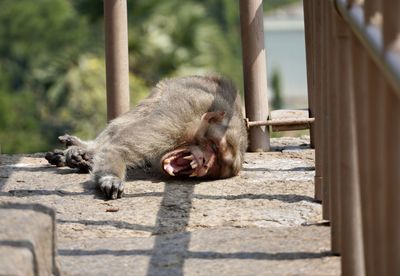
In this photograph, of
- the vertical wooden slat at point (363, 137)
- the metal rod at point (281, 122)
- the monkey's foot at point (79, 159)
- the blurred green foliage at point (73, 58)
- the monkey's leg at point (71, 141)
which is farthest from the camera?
the blurred green foliage at point (73, 58)

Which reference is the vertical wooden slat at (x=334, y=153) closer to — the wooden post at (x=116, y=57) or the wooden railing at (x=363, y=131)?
the wooden railing at (x=363, y=131)

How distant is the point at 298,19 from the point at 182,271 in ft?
145

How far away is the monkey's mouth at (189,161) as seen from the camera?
19.7 feet

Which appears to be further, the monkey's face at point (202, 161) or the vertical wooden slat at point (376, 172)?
the monkey's face at point (202, 161)

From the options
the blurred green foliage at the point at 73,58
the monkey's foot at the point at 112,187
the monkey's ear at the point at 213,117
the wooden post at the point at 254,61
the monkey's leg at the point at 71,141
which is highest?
the blurred green foliage at the point at 73,58

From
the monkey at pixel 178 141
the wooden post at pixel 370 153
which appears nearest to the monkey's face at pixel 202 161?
the monkey at pixel 178 141

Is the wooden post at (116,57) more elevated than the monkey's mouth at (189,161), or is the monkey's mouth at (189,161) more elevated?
the wooden post at (116,57)

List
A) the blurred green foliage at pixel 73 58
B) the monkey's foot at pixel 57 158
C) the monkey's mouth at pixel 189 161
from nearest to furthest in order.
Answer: the monkey's mouth at pixel 189 161
the monkey's foot at pixel 57 158
the blurred green foliage at pixel 73 58

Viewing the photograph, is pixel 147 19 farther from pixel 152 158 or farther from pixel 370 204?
pixel 370 204

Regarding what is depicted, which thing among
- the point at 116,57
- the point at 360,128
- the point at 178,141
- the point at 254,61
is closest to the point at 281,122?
the point at 254,61

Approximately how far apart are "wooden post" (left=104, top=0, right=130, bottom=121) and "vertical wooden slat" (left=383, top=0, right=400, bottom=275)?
3.88 metres

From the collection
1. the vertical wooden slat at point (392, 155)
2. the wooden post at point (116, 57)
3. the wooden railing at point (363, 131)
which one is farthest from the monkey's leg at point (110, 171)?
the vertical wooden slat at point (392, 155)

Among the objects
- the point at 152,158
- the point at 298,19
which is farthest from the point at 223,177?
the point at 298,19

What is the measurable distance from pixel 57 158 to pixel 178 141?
32.6 inches
